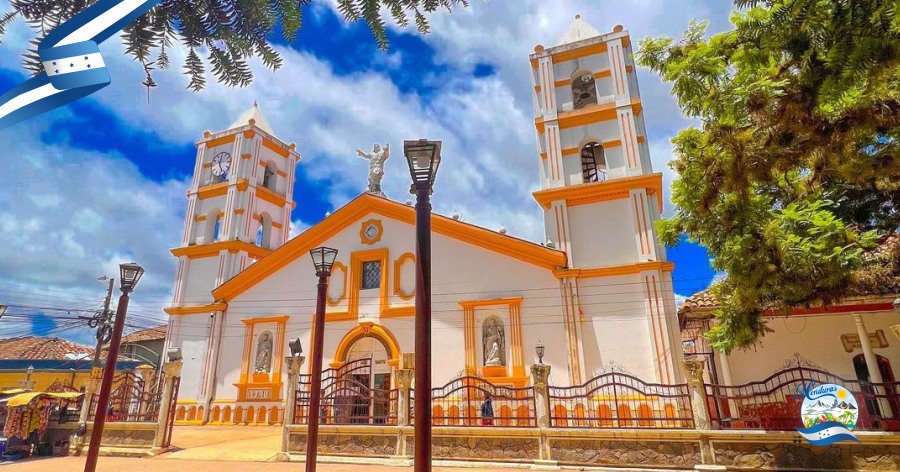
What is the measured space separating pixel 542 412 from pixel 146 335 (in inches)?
1210

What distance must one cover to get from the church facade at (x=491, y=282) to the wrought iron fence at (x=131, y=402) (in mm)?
4020

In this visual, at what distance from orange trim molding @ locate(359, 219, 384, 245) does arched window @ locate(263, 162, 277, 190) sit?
25.3ft

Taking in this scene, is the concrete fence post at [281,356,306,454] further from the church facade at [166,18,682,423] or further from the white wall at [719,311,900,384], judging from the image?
the white wall at [719,311,900,384]

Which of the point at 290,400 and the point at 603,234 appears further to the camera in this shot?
the point at 603,234

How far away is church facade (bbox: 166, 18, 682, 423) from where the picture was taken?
48.6 ft

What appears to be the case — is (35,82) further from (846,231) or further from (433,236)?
(433,236)

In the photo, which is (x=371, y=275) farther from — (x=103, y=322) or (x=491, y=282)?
(x=103, y=322)

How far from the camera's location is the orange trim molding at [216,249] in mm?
21062

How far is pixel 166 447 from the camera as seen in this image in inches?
515

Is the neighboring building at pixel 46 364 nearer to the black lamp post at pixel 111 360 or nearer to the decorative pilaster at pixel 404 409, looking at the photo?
the black lamp post at pixel 111 360

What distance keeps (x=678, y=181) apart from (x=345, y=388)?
30.2ft

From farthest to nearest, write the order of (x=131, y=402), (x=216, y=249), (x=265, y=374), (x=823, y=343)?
(x=216, y=249), (x=265, y=374), (x=131, y=402), (x=823, y=343)

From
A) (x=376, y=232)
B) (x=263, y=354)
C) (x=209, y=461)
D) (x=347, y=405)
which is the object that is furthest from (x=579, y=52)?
(x=209, y=461)

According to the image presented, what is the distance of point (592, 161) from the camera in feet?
58.0
